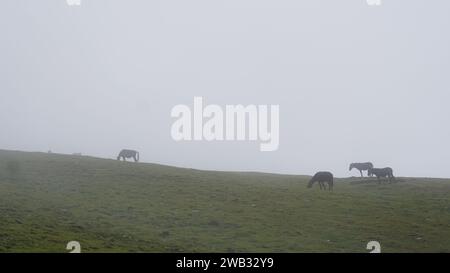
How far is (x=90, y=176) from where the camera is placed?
147 ft

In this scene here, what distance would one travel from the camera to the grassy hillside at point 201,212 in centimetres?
2678

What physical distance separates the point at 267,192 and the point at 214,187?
14.5 ft

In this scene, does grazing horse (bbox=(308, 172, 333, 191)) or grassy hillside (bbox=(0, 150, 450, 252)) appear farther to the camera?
grazing horse (bbox=(308, 172, 333, 191))

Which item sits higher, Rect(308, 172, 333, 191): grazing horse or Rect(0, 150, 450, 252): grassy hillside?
Rect(308, 172, 333, 191): grazing horse

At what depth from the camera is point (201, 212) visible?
113ft

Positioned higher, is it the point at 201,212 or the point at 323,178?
the point at 323,178

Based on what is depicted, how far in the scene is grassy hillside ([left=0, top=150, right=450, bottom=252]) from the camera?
87.9 feet

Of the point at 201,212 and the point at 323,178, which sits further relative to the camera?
the point at 323,178

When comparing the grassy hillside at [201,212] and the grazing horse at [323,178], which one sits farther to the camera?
the grazing horse at [323,178]

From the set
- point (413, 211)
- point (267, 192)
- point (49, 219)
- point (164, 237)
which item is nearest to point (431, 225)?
point (413, 211)

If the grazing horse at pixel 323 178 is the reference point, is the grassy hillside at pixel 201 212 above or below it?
below
